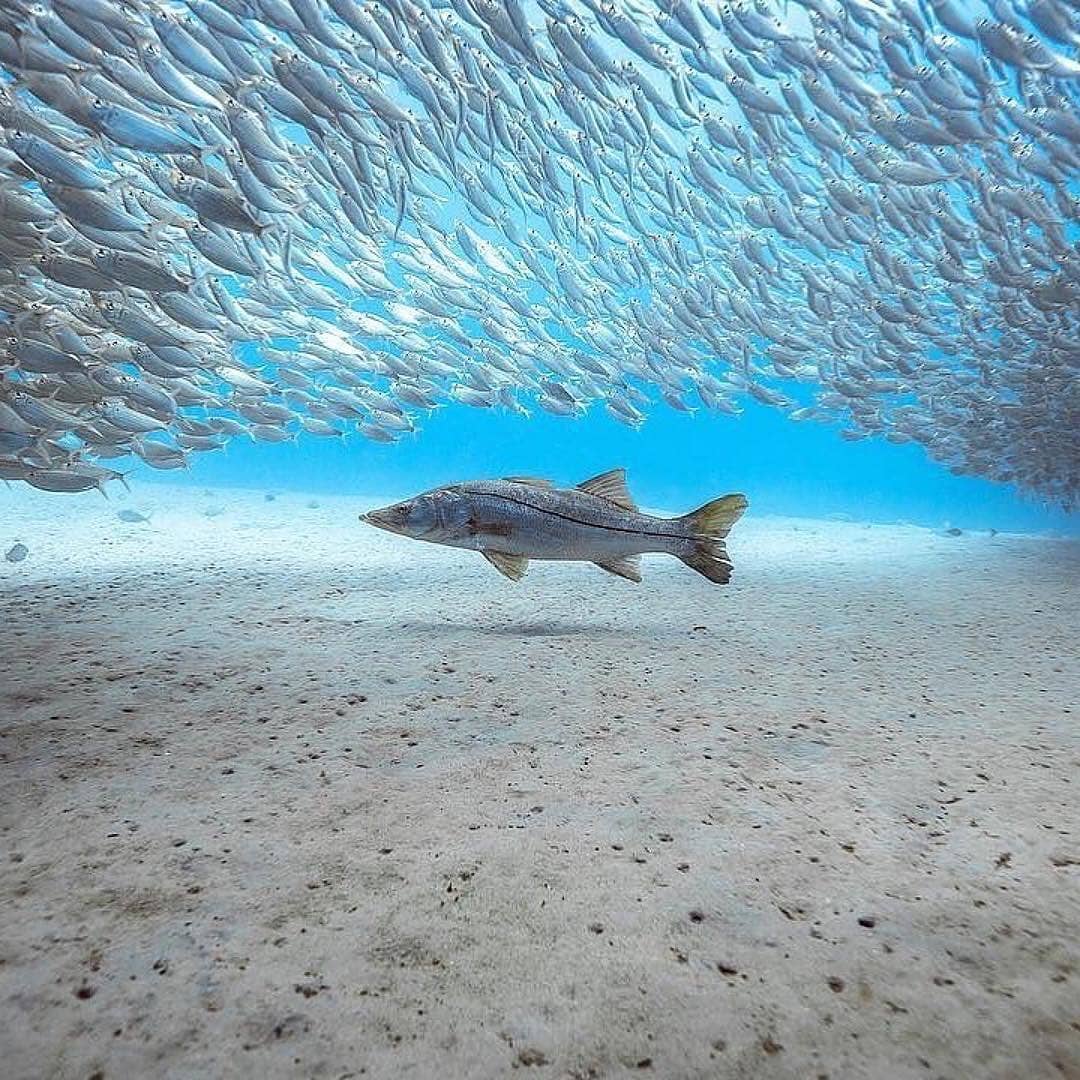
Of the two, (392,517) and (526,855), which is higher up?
(392,517)

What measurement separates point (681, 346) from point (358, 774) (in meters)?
12.7

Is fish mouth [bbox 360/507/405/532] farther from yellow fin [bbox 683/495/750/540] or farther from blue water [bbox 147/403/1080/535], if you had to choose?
blue water [bbox 147/403/1080/535]

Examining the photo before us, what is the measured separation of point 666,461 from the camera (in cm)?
11369

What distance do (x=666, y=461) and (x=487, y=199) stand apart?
353ft

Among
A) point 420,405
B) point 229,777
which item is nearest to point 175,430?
point 420,405

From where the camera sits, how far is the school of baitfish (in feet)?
16.7

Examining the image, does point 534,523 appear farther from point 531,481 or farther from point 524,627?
point 524,627

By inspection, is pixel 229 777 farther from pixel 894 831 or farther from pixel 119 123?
pixel 119 123

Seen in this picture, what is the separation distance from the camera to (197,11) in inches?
219

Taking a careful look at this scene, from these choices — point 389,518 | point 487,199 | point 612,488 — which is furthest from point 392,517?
point 487,199

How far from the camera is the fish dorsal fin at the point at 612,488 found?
4410mm

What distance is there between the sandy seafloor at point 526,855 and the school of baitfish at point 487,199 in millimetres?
3265

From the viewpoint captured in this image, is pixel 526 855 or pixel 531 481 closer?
pixel 526 855

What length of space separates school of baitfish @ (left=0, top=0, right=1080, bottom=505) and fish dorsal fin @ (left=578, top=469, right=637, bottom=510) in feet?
10.9
